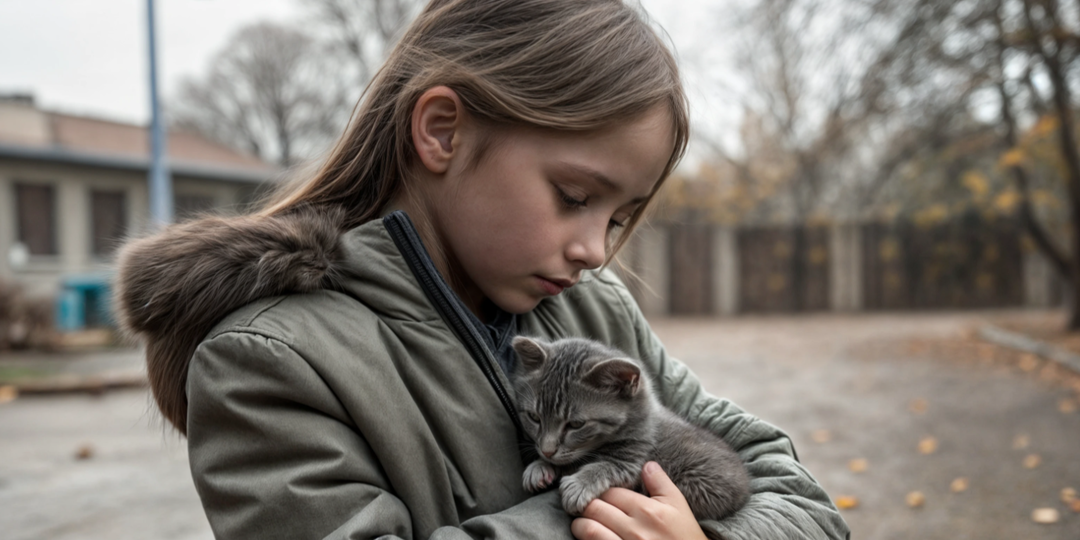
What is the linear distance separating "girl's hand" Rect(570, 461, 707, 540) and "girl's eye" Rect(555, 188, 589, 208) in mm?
734

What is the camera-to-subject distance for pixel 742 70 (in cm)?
2284

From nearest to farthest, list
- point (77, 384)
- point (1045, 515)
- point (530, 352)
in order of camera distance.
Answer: point (530, 352) → point (1045, 515) → point (77, 384)

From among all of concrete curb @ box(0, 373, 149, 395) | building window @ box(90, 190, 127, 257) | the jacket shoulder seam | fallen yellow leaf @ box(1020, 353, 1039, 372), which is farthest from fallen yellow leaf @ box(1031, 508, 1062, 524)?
building window @ box(90, 190, 127, 257)

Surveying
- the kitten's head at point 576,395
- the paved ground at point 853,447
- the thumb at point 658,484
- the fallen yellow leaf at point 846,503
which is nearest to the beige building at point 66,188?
the paved ground at point 853,447

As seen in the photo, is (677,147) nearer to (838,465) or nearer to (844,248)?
(838,465)

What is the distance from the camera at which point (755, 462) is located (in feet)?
6.90

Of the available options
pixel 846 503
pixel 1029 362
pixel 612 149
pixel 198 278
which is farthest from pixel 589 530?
pixel 1029 362

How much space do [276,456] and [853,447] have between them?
6.40 metres

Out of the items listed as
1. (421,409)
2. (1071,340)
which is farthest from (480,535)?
(1071,340)

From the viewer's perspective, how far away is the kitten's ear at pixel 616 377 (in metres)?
2.03

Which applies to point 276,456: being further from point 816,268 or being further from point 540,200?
point 816,268

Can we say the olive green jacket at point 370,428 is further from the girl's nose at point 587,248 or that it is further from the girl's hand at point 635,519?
the girl's nose at point 587,248

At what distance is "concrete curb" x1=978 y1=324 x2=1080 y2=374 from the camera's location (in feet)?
31.1

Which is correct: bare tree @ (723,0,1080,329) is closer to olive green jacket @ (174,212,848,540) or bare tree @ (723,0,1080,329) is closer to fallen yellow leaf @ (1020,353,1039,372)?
fallen yellow leaf @ (1020,353,1039,372)
